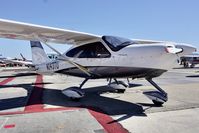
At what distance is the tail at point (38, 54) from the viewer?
11109 mm

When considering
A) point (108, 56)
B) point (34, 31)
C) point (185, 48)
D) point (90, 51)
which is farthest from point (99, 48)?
point (185, 48)

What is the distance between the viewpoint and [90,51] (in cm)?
754

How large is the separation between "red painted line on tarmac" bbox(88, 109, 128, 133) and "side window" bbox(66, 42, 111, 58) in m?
2.27

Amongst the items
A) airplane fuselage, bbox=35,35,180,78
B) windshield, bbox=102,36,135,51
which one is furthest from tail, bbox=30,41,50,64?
windshield, bbox=102,36,135,51

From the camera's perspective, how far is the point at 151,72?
6.07 meters

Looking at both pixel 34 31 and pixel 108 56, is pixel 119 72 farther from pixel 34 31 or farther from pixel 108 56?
pixel 34 31

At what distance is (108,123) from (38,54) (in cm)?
834

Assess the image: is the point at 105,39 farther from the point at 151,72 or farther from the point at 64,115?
the point at 64,115

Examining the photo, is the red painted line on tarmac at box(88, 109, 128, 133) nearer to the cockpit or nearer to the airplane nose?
the cockpit

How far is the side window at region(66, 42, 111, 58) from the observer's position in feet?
23.2

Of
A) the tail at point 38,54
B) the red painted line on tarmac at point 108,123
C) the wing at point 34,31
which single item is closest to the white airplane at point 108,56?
the wing at point 34,31

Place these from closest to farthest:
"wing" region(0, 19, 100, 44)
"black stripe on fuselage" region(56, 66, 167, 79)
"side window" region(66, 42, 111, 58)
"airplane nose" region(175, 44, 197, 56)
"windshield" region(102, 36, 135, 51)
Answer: "airplane nose" region(175, 44, 197, 56) → "black stripe on fuselage" region(56, 66, 167, 79) → "wing" region(0, 19, 100, 44) → "windshield" region(102, 36, 135, 51) → "side window" region(66, 42, 111, 58)

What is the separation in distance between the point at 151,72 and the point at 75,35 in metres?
3.17

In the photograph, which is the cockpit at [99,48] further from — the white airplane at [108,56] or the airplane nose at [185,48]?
the airplane nose at [185,48]
